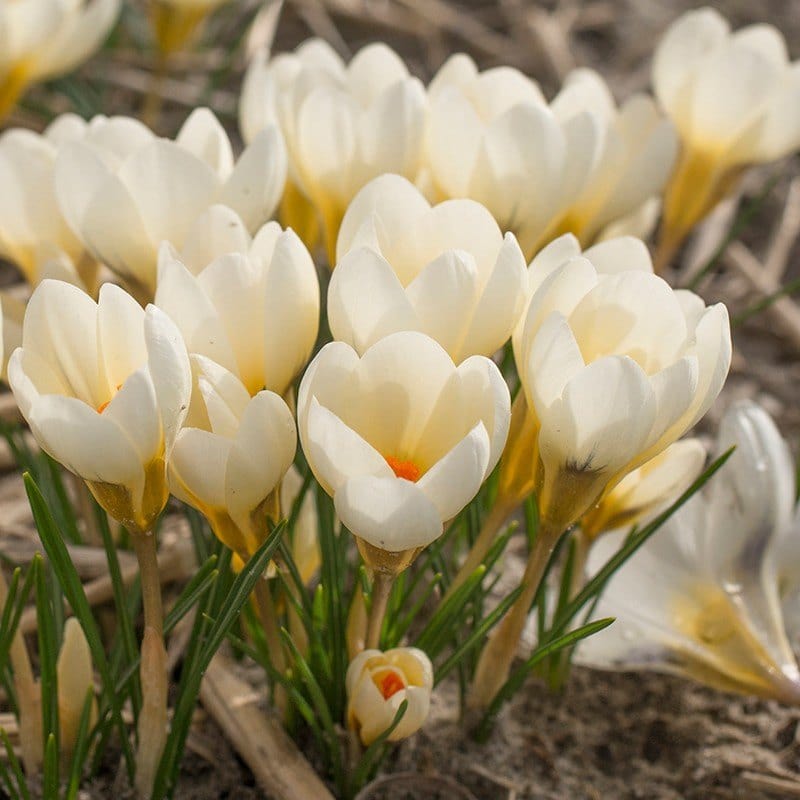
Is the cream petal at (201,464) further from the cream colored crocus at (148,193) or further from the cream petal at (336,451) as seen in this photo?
the cream colored crocus at (148,193)

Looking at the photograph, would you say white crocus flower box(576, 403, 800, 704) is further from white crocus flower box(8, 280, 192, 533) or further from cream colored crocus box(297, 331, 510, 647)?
white crocus flower box(8, 280, 192, 533)

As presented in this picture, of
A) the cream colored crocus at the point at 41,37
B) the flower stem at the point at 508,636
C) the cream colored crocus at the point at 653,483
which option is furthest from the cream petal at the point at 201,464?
the cream colored crocus at the point at 41,37

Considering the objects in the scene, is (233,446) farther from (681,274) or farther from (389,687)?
(681,274)


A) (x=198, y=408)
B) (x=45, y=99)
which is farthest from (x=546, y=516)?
(x=45, y=99)

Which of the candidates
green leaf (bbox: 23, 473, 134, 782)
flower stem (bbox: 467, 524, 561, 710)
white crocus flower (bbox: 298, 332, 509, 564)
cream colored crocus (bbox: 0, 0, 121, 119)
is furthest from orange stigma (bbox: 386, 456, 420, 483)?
cream colored crocus (bbox: 0, 0, 121, 119)

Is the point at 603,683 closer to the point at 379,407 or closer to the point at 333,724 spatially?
the point at 333,724

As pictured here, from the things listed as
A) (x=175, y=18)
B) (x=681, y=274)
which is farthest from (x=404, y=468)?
(x=681, y=274)
